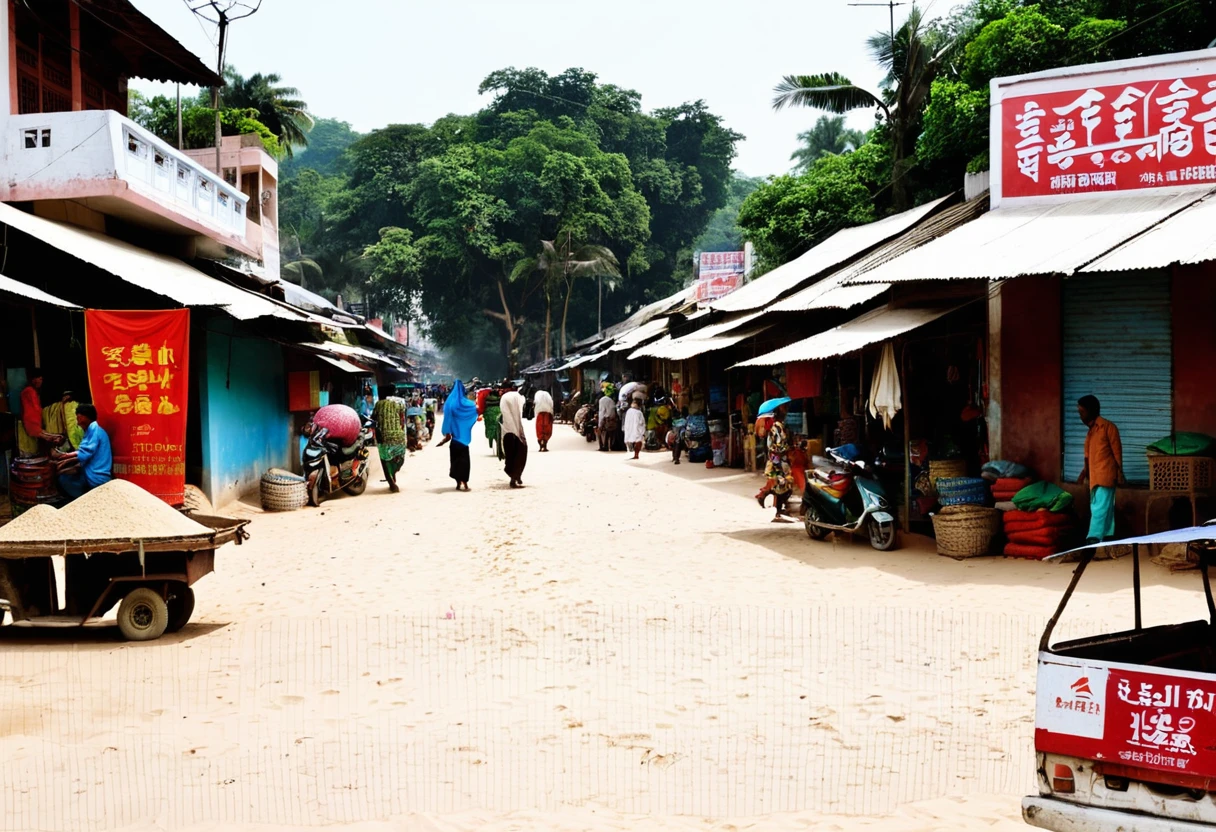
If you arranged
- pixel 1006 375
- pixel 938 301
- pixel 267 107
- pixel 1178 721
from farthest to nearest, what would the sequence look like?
pixel 267 107
pixel 938 301
pixel 1006 375
pixel 1178 721

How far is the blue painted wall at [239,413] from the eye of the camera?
13188mm

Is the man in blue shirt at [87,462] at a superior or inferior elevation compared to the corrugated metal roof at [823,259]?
inferior

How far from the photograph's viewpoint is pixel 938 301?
11922 mm

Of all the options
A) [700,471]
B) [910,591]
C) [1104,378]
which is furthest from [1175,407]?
[700,471]

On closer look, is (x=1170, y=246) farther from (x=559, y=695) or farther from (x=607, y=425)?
(x=607, y=425)

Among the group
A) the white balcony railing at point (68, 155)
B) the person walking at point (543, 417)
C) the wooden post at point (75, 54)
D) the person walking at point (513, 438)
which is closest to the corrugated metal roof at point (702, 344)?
the person walking at point (513, 438)

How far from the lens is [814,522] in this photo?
11.3 meters

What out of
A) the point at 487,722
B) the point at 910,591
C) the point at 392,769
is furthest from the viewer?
the point at 910,591

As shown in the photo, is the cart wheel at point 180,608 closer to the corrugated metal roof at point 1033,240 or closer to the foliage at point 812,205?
the corrugated metal roof at point 1033,240

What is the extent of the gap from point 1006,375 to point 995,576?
2556 mm

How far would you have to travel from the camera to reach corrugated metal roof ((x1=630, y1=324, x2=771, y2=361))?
689 inches

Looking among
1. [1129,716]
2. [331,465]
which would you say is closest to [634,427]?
[331,465]

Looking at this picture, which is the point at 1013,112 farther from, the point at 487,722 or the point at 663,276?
the point at 663,276

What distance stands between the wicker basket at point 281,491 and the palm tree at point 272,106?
89.0 feet
